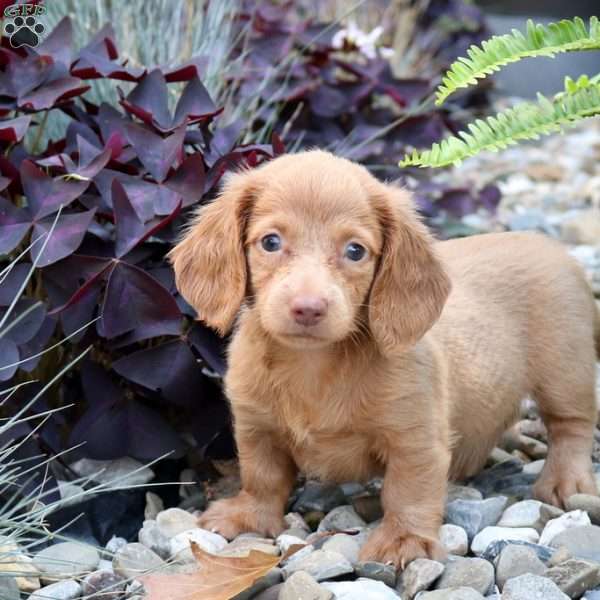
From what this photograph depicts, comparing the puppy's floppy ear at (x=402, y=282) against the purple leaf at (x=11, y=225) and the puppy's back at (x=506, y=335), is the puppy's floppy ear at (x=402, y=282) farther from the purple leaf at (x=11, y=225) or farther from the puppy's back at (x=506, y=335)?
the purple leaf at (x=11, y=225)

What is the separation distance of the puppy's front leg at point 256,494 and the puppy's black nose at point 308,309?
0.56 metres

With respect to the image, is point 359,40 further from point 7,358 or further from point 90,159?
point 7,358

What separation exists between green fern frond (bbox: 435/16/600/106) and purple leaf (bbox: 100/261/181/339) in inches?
37.7

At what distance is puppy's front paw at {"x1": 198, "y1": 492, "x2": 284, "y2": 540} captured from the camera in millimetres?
2869

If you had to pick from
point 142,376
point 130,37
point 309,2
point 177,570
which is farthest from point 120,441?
point 309,2

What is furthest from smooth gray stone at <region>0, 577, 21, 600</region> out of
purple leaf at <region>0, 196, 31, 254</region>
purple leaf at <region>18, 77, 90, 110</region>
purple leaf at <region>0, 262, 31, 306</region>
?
purple leaf at <region>18, 77, 90, 110</region>

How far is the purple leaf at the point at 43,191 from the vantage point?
3010 mm

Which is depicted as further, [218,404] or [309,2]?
[309,2]

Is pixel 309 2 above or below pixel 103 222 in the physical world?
above

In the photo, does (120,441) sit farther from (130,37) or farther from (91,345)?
(130,37)

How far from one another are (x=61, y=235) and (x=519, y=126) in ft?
4.20

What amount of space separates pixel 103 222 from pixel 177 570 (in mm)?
1161

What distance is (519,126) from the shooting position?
2.74 meters

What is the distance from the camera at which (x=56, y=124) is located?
376 cm
